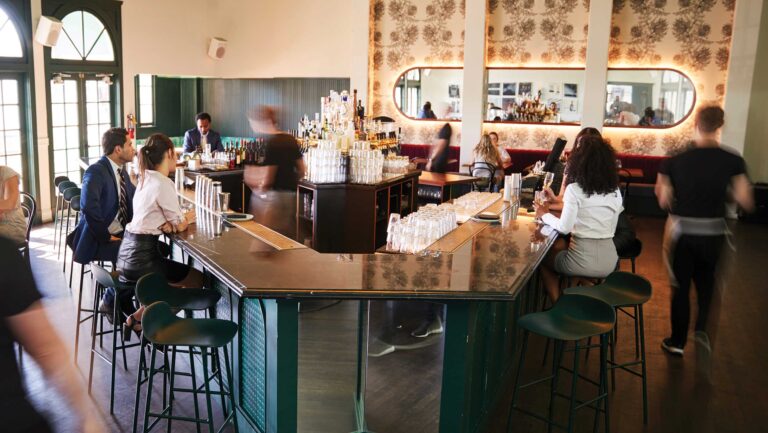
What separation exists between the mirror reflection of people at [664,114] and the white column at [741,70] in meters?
0.81

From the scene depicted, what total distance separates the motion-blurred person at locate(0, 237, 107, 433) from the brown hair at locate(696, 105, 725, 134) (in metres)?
4.28

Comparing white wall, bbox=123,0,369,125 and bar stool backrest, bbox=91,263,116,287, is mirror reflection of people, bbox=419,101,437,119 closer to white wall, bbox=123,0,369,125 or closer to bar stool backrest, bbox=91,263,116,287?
white wall, bbox=123,0,369,125

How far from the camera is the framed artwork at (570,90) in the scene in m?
11.7

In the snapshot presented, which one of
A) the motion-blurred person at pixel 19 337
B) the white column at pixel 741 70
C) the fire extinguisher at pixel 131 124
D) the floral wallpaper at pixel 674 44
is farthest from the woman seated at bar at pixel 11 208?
the white column at pixel 741 70

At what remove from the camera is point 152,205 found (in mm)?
4434

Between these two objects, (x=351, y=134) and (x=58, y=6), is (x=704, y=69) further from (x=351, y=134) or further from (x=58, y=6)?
(x=58, y=6)

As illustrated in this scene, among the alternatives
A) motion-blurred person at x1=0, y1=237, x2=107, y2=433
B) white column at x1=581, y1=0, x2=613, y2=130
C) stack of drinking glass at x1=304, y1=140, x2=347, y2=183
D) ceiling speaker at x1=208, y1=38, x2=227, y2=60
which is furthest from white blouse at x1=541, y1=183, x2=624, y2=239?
ceiling speaker at x1=208, y1=38, x2=227, y2=60

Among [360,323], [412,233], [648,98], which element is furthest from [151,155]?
[648,98]

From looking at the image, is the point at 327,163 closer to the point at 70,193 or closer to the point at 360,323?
the point at 70,193

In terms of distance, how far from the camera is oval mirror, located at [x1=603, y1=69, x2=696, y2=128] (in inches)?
443

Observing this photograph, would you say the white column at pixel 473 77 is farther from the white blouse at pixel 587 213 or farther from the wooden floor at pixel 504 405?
the white blouse at pixel 587 213

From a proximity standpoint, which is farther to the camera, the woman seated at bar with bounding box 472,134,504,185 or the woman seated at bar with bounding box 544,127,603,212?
the woman seated at bar with bounding box 472,134,504,185

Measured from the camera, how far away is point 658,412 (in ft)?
14.5

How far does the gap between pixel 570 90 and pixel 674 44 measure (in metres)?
1.75
